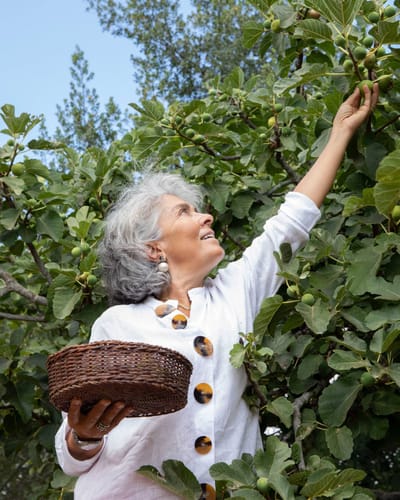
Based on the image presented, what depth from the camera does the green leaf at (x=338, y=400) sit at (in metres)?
2.03

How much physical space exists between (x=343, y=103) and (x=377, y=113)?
18cm

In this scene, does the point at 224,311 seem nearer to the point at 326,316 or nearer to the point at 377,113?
the point at 326,316

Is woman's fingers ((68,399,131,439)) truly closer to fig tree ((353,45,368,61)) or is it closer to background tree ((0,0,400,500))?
background tree ((0,0,400,500))

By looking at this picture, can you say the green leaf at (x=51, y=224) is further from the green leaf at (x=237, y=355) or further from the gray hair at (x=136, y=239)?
the green leaf at (x=237, y=355)

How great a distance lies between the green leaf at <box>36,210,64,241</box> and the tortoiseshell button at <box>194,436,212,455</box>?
101 cm

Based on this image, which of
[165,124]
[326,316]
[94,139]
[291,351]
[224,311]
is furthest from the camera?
[94,139]

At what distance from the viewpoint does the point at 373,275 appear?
198 centimetres

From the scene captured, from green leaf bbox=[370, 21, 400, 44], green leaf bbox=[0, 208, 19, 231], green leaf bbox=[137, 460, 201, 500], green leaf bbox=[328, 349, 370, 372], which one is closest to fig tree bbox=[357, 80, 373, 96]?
green leaf bbox=[370, 21, 400, 44]

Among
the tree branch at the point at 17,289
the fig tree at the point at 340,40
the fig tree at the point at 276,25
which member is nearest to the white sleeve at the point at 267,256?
the fig tree at the point at 340,40

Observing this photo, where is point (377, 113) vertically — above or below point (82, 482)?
above

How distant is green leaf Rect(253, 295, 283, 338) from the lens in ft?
6.48

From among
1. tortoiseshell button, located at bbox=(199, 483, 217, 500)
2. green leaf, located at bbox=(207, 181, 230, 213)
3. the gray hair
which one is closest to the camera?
tortoiseshell button, located at bbox=(199, 483, 217, 500)

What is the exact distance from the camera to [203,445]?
191 cm

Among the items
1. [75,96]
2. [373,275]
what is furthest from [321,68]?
[75,96]
